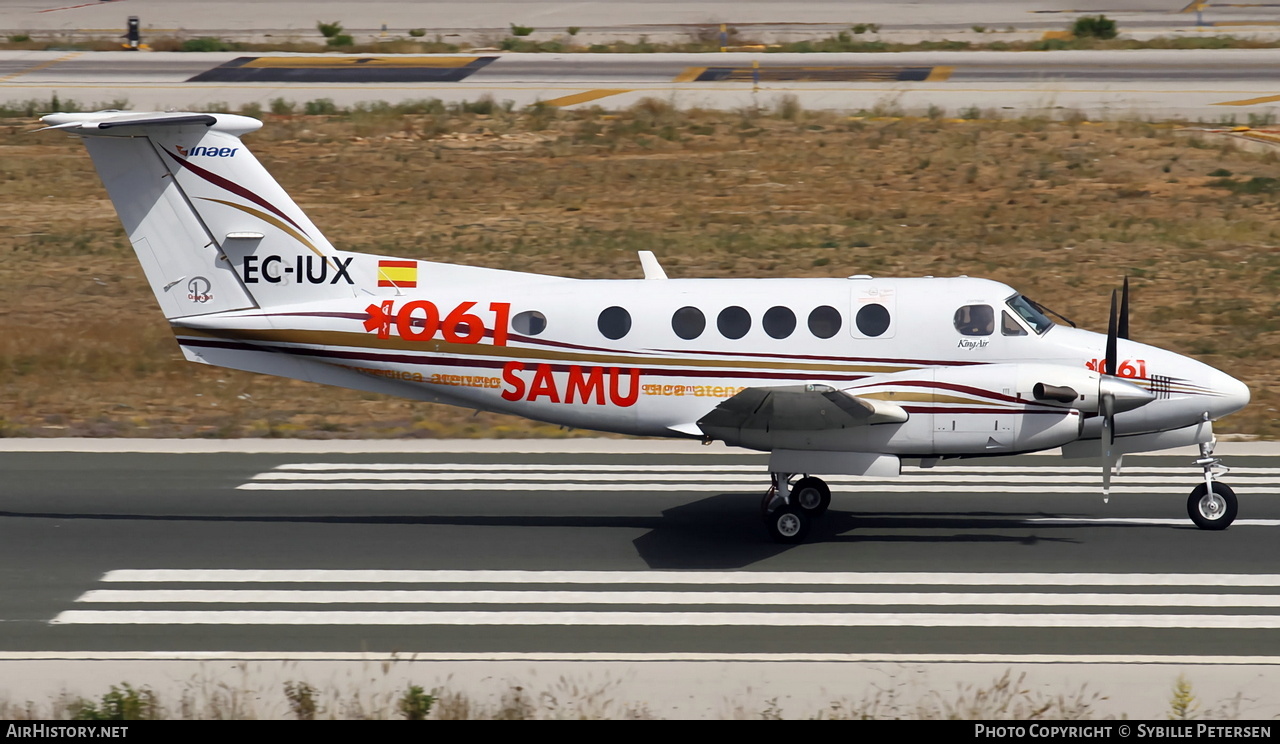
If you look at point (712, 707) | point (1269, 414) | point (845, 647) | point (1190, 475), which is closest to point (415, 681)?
point (712, 707)

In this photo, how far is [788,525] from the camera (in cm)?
1380

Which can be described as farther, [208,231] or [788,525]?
[208,231]

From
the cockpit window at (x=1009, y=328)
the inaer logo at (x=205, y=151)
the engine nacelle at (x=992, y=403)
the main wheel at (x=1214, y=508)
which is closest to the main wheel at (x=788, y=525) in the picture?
the engine nacelle at (x=992, y=403)

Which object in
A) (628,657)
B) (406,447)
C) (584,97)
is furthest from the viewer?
(584,97)

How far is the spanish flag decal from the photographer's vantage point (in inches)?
567

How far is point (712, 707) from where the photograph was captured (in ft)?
31.3

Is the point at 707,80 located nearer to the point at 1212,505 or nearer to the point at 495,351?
the point at 495,351

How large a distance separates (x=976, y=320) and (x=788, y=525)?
284 cm

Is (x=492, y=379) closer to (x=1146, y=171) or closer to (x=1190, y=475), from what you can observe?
(x=1190, y=475)

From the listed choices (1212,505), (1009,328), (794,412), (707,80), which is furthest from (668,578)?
(707,80)

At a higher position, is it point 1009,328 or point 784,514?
point 1009,328

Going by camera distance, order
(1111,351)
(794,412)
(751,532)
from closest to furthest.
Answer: (794,412)
(1111,351)
(751,532)

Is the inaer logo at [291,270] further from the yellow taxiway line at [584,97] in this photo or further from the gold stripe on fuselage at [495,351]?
the yellow taxiway line at [584,97]
